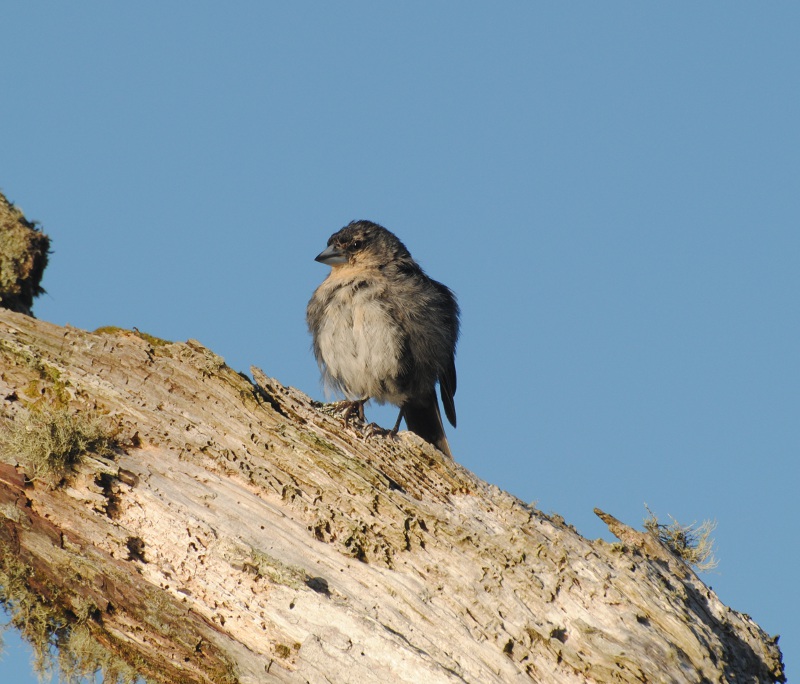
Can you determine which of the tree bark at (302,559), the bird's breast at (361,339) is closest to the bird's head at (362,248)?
the bird's breast at (361,339)

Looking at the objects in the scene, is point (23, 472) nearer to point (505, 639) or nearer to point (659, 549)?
point (505, 639)

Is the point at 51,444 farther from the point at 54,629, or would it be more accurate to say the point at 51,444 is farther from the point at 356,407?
the point at 356,407

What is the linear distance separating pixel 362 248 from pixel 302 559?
4.33m

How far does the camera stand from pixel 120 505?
4.83 metres

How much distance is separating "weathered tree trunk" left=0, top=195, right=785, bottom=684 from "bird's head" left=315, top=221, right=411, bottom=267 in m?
3.30

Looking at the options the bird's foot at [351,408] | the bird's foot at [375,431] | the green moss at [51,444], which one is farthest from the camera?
the bird's foot at [351,408]

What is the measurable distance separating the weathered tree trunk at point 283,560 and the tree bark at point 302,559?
0.01 m

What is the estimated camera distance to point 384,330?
24.9 feet

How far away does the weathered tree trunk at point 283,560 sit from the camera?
4.48 meters

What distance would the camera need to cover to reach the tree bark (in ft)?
14.7

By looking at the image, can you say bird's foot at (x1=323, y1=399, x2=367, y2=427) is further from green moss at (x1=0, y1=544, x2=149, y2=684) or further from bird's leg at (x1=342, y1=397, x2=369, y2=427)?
green moss at (x1=0, y1=544, x2=149, y2=684)

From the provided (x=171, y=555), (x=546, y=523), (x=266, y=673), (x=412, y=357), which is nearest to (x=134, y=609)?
(x=171, y=555)

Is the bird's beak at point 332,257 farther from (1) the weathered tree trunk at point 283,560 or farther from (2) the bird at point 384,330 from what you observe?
(1) the weathered tree trunk at point 283,560

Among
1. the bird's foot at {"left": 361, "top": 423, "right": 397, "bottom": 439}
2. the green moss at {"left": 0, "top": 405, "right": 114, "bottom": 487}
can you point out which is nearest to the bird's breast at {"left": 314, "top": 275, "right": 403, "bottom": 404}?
the bird's foot at {"left": 361, "top": 423, "right": 397, "bottom": 439}
